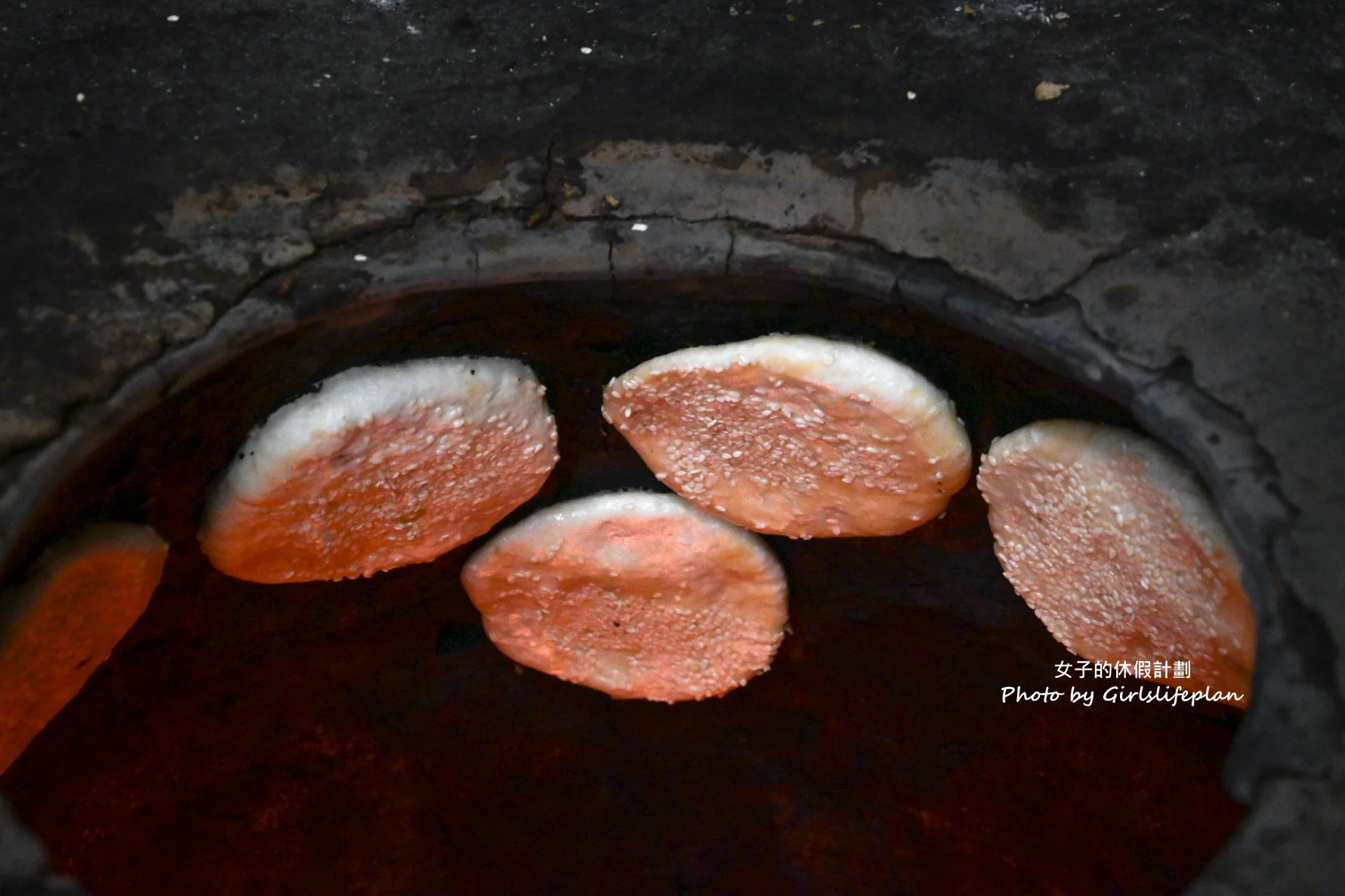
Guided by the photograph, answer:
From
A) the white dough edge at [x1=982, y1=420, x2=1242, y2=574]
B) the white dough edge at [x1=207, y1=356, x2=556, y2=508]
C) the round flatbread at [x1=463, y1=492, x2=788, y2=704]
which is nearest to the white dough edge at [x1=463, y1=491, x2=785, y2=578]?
the round flatbread at [x1=463, y1=492, x2=788, y2=704]

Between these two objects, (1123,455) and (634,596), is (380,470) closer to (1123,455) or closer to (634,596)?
(634,596)

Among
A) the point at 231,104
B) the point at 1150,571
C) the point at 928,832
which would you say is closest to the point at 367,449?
the point at 231,104

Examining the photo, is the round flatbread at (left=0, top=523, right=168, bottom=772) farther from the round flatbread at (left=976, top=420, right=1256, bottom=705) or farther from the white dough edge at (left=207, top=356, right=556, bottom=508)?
the round flatbread at (left=976, top=420, right=1256, bottom=705)

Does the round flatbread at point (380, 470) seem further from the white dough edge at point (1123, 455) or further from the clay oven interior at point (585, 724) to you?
the white dough edge at point (1123, 455)

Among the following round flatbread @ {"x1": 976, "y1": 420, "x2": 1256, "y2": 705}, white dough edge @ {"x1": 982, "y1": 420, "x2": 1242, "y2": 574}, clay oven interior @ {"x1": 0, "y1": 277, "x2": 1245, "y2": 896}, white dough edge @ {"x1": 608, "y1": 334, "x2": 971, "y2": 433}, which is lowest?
clay oven interior @ {"x1": 0, "y1": 277, "x2": 1245, "y2": 896}

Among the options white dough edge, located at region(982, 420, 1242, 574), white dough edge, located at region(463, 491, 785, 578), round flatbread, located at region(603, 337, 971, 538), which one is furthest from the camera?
white dough edge, located at region(463, 491, 785, 578)

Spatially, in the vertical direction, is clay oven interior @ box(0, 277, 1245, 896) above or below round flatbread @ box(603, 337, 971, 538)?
below

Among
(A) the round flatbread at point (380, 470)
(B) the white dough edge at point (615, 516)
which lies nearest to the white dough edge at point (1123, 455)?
(B) the white dough edge at point (615, 516)
